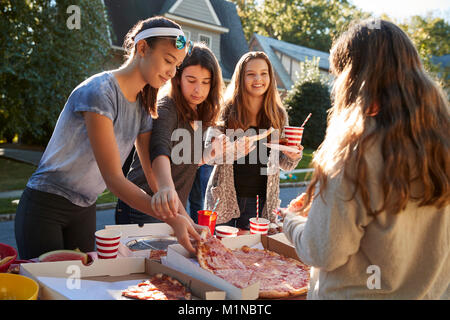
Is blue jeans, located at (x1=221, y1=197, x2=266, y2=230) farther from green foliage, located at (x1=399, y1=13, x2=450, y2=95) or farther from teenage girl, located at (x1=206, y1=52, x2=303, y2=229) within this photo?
green foliage, located at (x1=399, y1=13, x2=450, y2=95)

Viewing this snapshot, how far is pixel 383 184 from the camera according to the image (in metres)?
1.43

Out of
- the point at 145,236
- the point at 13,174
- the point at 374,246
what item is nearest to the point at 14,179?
the point at 13,174

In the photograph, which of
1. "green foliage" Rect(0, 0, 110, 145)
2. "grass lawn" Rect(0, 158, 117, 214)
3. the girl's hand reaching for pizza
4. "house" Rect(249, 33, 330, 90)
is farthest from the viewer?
"house" Rect(249, 33, 330, 90)

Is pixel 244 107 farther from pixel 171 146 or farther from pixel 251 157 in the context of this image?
pixel 171 146

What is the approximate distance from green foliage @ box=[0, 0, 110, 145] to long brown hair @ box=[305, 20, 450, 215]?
40.5 ft

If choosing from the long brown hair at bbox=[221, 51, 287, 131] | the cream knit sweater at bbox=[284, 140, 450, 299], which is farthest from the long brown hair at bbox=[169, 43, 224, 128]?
the cream knit sweater at bbox=[284, 140, 450, 299]

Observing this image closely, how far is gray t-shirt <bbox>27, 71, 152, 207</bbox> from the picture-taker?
7.28 ft

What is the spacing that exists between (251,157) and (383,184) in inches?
97.3

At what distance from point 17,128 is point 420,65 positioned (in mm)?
13340

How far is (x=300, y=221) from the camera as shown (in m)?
1.79

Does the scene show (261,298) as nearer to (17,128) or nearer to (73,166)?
(73,166)

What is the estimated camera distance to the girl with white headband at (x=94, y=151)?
218 cm

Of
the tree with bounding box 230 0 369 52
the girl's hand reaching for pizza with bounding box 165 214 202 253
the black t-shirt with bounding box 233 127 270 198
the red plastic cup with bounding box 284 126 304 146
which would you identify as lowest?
the girl's hand reaching for pizza with bounding box 165 214 202 253

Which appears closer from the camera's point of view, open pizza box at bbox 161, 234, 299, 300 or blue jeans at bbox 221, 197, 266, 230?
open pizza box at bbox 161, 234, 299, 300
